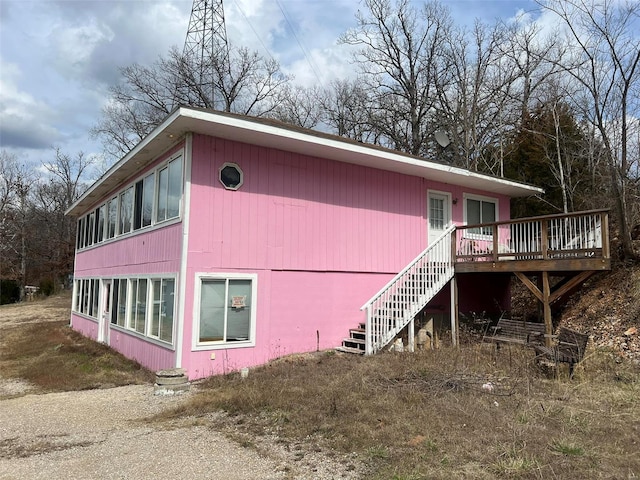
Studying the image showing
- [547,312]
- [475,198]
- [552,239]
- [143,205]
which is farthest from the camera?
[475,198]

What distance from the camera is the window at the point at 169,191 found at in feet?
30.0

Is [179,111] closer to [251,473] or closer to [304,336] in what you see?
[304,336]

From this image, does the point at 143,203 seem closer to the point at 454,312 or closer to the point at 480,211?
the point at 454,312

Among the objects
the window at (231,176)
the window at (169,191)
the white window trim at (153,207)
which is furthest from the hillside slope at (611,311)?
the window at (169,191)

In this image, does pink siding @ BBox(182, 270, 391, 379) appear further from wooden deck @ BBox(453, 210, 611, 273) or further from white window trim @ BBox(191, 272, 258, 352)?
wooden deck @ BBox(453, 210, 611, 273)

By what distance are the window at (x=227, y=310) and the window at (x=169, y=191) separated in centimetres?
166

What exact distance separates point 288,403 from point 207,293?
132 inches

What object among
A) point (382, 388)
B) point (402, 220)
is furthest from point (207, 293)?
point (402, 220)

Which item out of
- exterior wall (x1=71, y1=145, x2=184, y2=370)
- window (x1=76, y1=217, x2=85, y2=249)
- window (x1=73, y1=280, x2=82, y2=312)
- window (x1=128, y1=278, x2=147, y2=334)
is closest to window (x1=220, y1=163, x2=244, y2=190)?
exterior wall (x1=71, y1=145, x2=184, y2=370)

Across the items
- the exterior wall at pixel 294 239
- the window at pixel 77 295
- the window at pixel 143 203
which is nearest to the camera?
the exterior wall at pixel 294 239

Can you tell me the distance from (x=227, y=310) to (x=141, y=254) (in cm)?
336

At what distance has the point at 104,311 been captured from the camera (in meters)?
14.0

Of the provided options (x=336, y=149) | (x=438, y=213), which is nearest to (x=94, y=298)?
(x=336, y=149)

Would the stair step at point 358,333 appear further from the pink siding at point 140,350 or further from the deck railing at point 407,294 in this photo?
the pink siding at point 140,350
